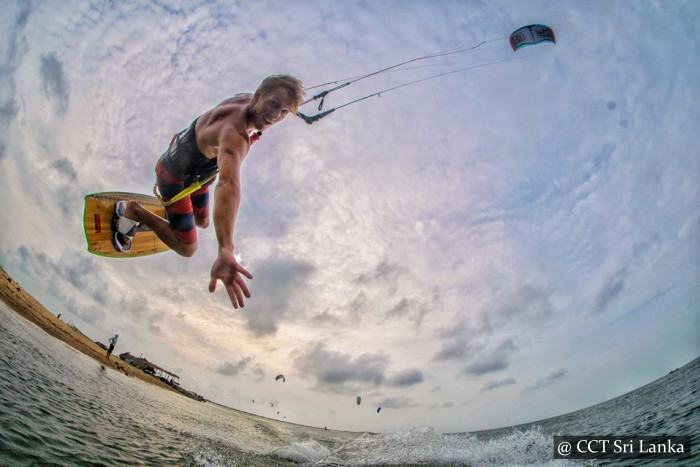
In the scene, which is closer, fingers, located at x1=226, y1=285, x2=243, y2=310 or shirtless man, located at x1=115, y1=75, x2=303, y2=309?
fingers, located at x1=226, y1=285, x2=243, y2=310

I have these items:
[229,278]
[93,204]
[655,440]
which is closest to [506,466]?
[655,440]

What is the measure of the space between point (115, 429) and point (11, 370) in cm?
327

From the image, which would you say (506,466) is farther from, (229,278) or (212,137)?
(212,137)

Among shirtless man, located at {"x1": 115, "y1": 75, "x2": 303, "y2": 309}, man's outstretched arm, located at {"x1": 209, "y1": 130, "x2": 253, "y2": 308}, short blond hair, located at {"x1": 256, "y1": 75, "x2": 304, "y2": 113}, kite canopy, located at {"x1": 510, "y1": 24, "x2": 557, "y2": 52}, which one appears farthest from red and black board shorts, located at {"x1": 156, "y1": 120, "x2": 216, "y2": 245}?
kite canopy, located at {"x1": 510, "y1": 24, "x2": 557, "y2": 52}

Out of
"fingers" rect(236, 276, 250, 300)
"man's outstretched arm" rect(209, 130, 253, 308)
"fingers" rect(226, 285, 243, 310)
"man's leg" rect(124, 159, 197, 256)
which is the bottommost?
"fingers" rect(226, 285, 243, 310)

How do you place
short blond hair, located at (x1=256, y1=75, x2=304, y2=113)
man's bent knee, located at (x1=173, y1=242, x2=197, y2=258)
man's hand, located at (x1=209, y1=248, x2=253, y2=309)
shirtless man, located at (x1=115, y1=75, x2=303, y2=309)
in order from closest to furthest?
man's hand, located at (x1=209, y1=248, x2=253, y2=309), shirtless man, located at (x1=115, y1=75, x2=303, y2=309), short blond hair, located at (x1=256, y1=75, x2=304, y2=113), man's bent knee, located at (x1=173, y1=242, x2=197, y2=258)

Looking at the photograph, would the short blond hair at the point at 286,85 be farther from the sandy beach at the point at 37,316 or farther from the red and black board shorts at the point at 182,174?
the sandy beach at the point at 37,316

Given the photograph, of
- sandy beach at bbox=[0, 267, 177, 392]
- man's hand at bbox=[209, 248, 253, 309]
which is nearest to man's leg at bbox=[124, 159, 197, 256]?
man's hand at bbox=[209, 248, 253, 309]

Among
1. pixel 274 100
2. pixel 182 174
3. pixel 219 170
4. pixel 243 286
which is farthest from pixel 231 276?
pixel 182 174

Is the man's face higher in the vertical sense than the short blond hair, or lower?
lower

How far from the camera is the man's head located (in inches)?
164

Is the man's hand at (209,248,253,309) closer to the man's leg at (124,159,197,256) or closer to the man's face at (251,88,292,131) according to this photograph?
the man's face at (251,88,292,131)

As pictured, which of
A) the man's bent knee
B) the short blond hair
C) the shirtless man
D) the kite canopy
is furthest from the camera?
the kite canopy

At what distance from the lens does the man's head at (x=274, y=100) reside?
4164 millimetres
